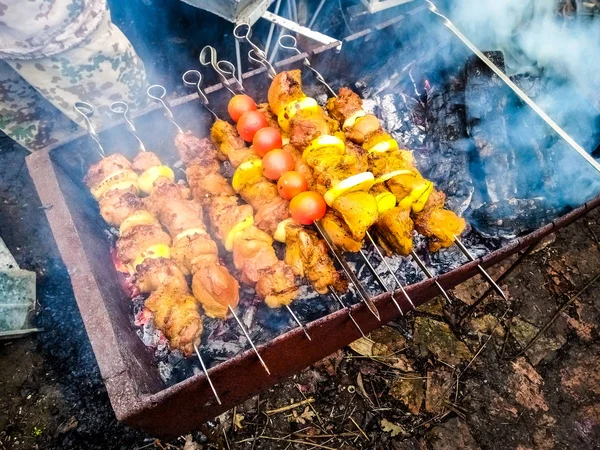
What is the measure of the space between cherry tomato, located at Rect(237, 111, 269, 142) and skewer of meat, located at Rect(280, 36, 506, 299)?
809mm

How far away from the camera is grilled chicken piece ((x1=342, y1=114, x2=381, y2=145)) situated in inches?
148

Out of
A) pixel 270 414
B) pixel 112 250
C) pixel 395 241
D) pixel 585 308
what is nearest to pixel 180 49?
pixel 112 250

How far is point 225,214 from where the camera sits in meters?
3.34

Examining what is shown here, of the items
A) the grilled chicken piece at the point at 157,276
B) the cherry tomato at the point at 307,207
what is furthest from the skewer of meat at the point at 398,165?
the grilled chicken piece at the point at 157,276

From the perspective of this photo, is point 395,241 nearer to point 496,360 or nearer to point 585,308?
point 496,360

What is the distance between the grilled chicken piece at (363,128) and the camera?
3.77m

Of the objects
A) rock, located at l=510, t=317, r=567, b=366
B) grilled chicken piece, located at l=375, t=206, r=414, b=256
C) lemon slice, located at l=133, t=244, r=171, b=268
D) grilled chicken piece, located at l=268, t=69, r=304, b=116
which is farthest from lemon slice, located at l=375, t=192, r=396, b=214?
rock, located at l=510, t=317, r=567, b=366

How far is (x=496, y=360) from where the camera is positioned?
14.3 feet

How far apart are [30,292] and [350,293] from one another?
10.7 feet

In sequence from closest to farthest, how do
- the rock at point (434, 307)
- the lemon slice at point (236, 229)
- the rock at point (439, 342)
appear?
the lemon slice at point (236, 229), the rock at point (439, 342), the rock at point (434, 307)

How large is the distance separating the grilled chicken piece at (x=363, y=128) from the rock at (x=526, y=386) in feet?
9.49

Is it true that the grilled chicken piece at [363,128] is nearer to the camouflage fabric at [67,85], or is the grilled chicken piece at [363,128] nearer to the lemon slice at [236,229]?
the lemon slice at [236,229]

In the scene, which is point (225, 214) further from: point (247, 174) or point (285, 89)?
point (285, 89)

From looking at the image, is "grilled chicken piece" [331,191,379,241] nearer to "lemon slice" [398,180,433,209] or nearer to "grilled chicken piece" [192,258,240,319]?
"lemon slice" [398,180,433,209]
